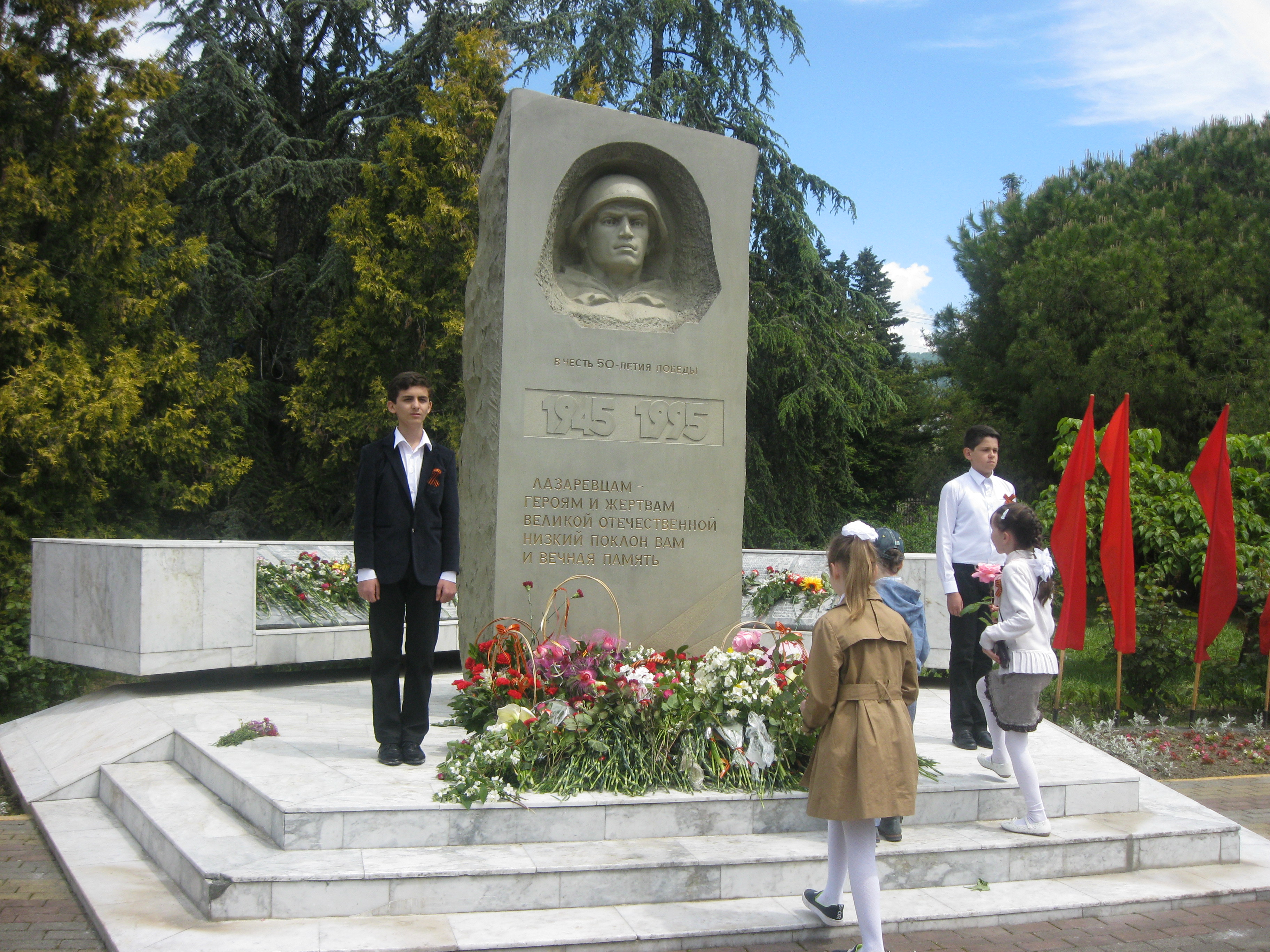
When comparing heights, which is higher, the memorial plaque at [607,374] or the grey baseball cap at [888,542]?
the memorial plaque at [607,374]

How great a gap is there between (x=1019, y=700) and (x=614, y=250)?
331 cm

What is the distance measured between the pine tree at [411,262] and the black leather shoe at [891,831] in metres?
11.7

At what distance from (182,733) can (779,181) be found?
50.0ft

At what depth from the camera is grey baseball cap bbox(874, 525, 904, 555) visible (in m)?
4.54

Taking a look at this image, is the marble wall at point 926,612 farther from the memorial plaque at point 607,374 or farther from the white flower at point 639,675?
the white flower at point 639,675

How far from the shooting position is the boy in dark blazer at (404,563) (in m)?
4.83

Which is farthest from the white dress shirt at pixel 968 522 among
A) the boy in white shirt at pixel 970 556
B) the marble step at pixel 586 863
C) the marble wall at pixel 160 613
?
the marble wall at pixel 160 613

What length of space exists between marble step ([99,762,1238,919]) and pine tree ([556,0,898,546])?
13688 millimetres

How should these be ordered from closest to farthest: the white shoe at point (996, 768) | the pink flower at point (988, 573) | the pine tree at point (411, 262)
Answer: the pink flower at point (988, 573) → the white shoe at point (996, 768) → the pine tree at point (411, 262)

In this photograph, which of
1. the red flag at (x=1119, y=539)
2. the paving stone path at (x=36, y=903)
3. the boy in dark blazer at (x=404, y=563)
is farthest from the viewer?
the red flag at (x=1119, y=539)

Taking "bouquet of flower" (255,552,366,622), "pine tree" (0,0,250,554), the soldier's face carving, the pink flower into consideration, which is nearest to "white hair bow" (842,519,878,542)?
the pink flower

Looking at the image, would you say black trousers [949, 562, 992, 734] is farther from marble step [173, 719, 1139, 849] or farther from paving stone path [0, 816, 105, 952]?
paving stone path [0, 816, 105, 952]

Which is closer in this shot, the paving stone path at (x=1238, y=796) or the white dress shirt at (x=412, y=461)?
the white dress shirt at (x=412, y=461)

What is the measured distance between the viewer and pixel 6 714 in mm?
9383
